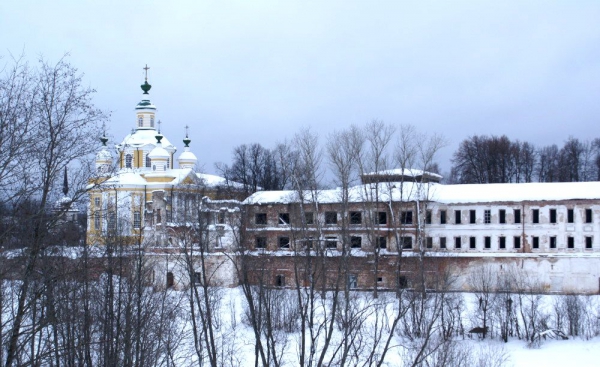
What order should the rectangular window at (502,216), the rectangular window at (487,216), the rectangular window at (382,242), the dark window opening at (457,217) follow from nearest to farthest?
the rectangular window at (502,216), the rectangular window at (487,216), the dark window opening at (457,217), the rectangular window at (382,242)

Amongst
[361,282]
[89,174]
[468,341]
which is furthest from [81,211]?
[361,282]

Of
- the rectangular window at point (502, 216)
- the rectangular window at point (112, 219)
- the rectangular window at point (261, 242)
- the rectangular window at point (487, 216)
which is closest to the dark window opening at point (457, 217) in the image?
the rectangular window at point (487, 216)

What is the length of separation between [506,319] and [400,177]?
11666 mm

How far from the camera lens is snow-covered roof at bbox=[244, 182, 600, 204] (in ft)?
119

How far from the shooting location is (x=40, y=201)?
38.2ft

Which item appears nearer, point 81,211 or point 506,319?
point 81,211

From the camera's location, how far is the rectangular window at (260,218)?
40.0m

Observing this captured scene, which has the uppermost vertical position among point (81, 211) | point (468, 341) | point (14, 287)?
point (81, 211)

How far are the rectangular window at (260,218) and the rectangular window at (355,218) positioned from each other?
4566 mm

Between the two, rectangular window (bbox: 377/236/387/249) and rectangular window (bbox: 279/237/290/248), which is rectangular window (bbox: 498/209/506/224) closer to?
rectangular window (bbox: 377/236/387/249)

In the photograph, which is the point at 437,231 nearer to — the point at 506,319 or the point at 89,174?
the point at 506,319

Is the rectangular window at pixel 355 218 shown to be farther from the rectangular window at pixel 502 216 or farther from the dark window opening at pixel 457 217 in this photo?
the rectangular window at pixel 502 216

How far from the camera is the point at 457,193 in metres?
→ 38.5

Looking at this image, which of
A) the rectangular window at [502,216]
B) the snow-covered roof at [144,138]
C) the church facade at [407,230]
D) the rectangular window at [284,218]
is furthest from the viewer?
the snow-covered roof at [144,138]
